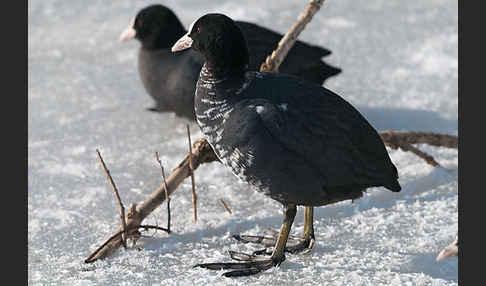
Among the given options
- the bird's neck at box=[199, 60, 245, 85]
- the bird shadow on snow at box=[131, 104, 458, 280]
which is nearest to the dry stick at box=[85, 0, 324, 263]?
the bird shadow on snow at box=[131, 104, 458, 280]

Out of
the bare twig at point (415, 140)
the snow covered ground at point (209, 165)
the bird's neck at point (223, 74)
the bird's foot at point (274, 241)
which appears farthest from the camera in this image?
the bare twig at point (415, 140)

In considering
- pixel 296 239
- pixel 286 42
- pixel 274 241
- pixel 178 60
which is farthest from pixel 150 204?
pixel 178 60

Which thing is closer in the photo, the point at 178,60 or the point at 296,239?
the point at 296,239

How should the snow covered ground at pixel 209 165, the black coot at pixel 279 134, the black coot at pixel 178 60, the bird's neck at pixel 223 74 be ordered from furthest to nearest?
the black coot at pixel 178 60, the snow covered ground at pixel 209 165, the bird's neck at pixel 223 74, the black coot at pixel 279 134

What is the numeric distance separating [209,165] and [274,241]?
101 centimetres

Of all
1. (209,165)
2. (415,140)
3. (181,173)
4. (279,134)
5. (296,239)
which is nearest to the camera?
(279,134)

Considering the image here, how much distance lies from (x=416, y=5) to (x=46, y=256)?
4714mm

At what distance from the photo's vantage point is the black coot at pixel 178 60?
4855 mm

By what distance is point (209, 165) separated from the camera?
177 inches

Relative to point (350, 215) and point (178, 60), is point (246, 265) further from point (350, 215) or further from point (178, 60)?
point (178, 60)

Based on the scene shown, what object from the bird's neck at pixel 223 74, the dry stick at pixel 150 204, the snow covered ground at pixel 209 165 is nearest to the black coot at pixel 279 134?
the bird's neck at pixel 223 74

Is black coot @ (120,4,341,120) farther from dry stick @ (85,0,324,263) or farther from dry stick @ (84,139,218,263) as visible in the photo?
dry stick @ (84,139,218,263)

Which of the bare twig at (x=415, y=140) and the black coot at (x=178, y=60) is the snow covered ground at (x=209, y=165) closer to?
the bare twig at (x=415, y=140)

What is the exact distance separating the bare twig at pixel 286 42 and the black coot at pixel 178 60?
0.49 meters
